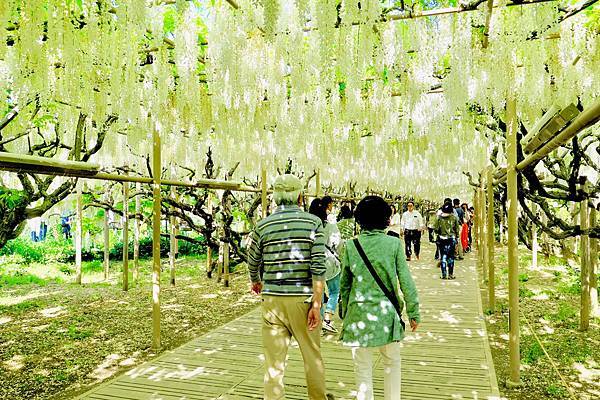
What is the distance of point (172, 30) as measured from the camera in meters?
4.50

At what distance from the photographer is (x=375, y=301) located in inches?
98.3

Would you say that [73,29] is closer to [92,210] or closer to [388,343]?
[388,343]

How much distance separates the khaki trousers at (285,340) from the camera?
101 inches

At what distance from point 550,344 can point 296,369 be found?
282cm

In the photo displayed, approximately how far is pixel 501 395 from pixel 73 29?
4.57 m

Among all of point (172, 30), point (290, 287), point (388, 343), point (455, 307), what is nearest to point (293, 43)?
point (172, 30)

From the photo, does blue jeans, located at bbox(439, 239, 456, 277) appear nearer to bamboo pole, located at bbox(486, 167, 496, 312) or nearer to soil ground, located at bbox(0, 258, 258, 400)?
bamboo pole, located at bbox(486, 167, 496, 312)

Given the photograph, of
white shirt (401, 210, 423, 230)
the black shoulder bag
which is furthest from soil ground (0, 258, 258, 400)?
white shirt (401, 210, 423, 230)

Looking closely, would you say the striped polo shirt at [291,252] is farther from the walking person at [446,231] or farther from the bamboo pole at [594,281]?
the walking person at [446,231]

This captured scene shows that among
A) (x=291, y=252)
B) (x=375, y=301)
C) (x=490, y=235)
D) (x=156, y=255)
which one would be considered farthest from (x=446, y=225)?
(x=291, y=252)

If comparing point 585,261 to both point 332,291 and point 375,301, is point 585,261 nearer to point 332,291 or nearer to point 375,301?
point 332,291

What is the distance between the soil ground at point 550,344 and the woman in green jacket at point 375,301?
1.43 m

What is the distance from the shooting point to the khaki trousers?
255 centimetres

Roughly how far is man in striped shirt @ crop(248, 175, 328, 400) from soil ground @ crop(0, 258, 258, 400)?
2.02m
